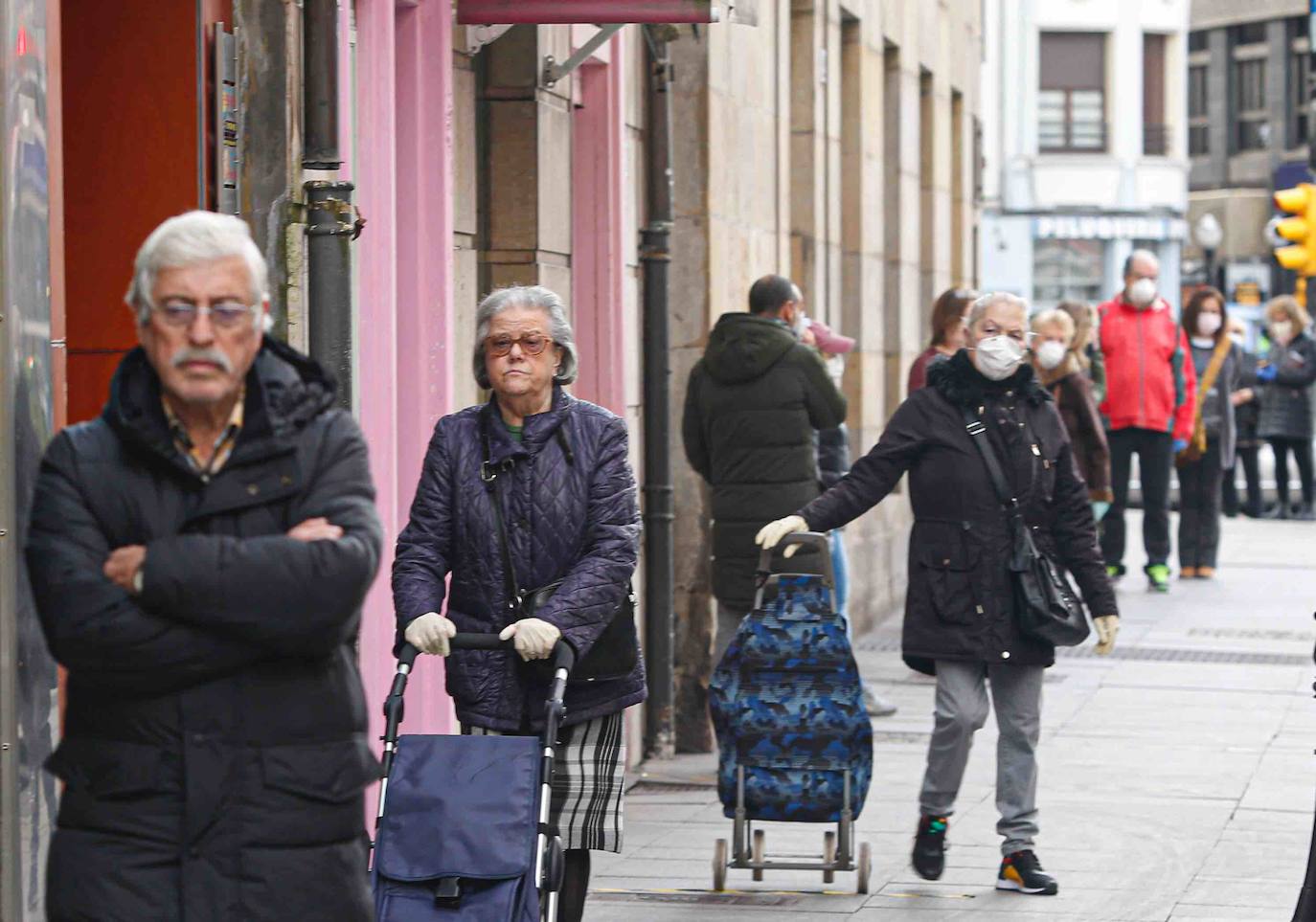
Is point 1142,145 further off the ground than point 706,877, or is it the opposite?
point 1142,145

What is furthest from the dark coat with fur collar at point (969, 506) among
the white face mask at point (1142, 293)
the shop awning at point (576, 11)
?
the white face mask at point (1142, 293)

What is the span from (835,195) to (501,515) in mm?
10402

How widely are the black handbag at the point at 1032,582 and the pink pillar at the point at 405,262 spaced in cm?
183

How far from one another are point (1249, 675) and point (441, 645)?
29.0 ft

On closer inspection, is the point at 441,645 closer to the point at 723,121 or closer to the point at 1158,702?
the point at 723,121

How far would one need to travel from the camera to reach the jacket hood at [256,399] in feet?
13.2

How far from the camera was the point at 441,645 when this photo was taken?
6.07m

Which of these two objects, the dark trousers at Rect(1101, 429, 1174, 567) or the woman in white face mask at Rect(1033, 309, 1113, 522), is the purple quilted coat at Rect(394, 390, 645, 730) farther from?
the dark trousers at Rect(1101, 429, 1174, 567)

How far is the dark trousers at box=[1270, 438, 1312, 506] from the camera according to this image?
25.7m

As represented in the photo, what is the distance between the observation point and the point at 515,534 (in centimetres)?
638

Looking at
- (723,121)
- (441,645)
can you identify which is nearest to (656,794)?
(723,121)

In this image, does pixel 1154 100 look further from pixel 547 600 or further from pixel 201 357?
pixel 201 357

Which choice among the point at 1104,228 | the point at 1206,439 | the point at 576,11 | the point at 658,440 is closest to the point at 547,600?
the point at 576,11

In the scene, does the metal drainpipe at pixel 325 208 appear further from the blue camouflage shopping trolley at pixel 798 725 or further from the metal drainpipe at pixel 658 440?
the metal drainpipe at pixel 658 440
